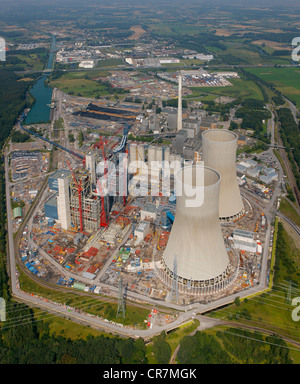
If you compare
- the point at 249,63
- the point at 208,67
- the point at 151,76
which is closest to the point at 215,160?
the point at 151,76

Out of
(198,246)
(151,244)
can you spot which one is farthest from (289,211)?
(198,246)

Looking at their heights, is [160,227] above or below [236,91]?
below

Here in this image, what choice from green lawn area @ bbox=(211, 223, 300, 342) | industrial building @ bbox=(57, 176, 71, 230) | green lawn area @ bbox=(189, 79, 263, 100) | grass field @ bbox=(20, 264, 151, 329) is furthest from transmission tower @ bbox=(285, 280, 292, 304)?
green lawn area @ bbox=(189, 79, 263, 100)

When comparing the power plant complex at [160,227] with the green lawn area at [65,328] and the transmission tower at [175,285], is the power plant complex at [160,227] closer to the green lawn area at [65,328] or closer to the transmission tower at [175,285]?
the transmission tower at [175,285]

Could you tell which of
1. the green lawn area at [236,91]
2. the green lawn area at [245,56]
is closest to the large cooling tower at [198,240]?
the green lawn area at [236,91]

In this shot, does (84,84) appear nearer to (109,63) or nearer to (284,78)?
(109,63)

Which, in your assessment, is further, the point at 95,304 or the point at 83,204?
the point at 83,204

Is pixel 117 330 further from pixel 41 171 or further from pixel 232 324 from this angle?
pixel 41 171
